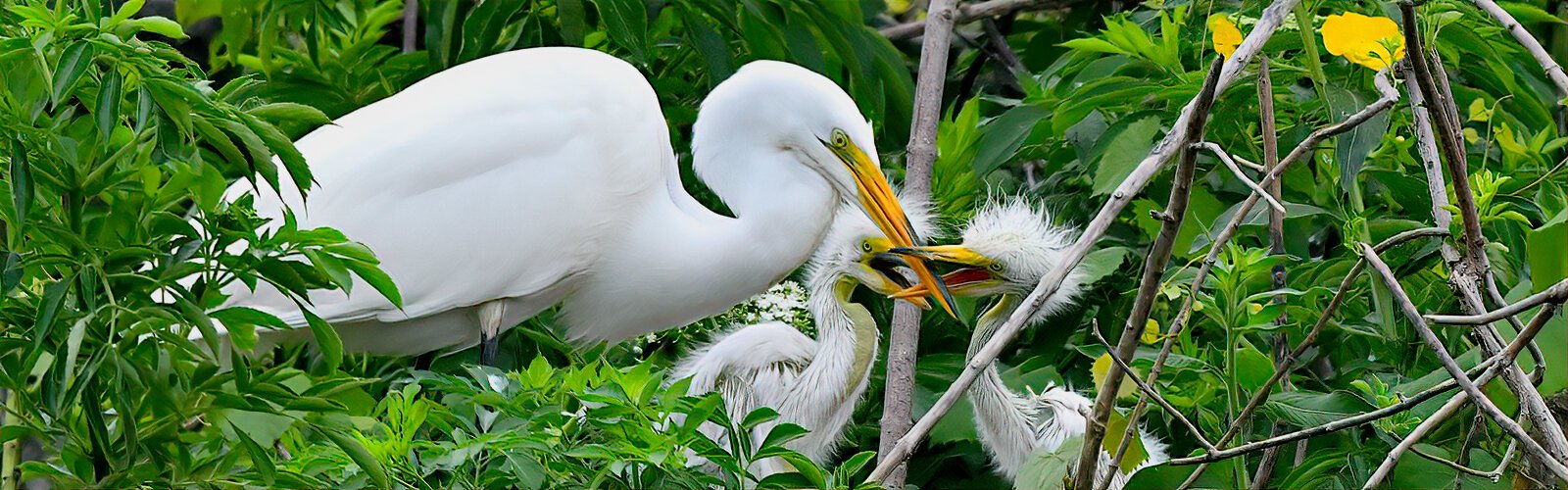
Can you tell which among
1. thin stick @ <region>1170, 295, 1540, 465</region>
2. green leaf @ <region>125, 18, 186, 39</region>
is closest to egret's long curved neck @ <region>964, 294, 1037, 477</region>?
thin stick @ <region>1170, 295, 1540, 465</region>

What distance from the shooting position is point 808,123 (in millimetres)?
2062

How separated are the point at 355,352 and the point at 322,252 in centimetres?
123

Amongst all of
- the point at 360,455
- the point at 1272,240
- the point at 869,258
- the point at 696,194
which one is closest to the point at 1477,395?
the point at 1272,240

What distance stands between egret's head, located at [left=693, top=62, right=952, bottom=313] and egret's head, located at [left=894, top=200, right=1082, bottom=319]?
0.07 metres

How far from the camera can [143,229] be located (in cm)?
102

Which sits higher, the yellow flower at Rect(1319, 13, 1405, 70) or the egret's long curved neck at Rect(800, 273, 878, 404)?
the yellow flower at Rect(1319, 13, 1405, 70)

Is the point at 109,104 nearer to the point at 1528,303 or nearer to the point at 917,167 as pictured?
the point at 1528,303

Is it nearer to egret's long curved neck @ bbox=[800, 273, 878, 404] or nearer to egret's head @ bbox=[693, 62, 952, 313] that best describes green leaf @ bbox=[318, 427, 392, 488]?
egret's long curved neck @ bbox=[800, 273, 878, 404]

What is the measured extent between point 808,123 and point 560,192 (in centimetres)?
34

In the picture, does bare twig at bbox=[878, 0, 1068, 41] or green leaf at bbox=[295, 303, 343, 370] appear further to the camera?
bare twig at bbox=[878, 0, 1068, 41]

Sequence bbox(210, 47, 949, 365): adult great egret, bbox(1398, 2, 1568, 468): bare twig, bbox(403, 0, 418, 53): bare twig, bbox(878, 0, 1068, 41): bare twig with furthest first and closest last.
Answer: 1. bbox(403, 0, 418, 53): bare twig
2. bbox(878, 0, 1068, 41): bare twig
3. bbox(210, 47, 949, 365): adult great egret
4. bbox(1398, 2, 1568, 468): bare twig

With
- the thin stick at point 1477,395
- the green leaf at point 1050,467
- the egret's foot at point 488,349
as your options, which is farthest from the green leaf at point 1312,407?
the egret's foot at point 488,349

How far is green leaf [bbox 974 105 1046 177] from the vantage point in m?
2.11

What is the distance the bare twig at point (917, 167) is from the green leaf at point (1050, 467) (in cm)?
22
